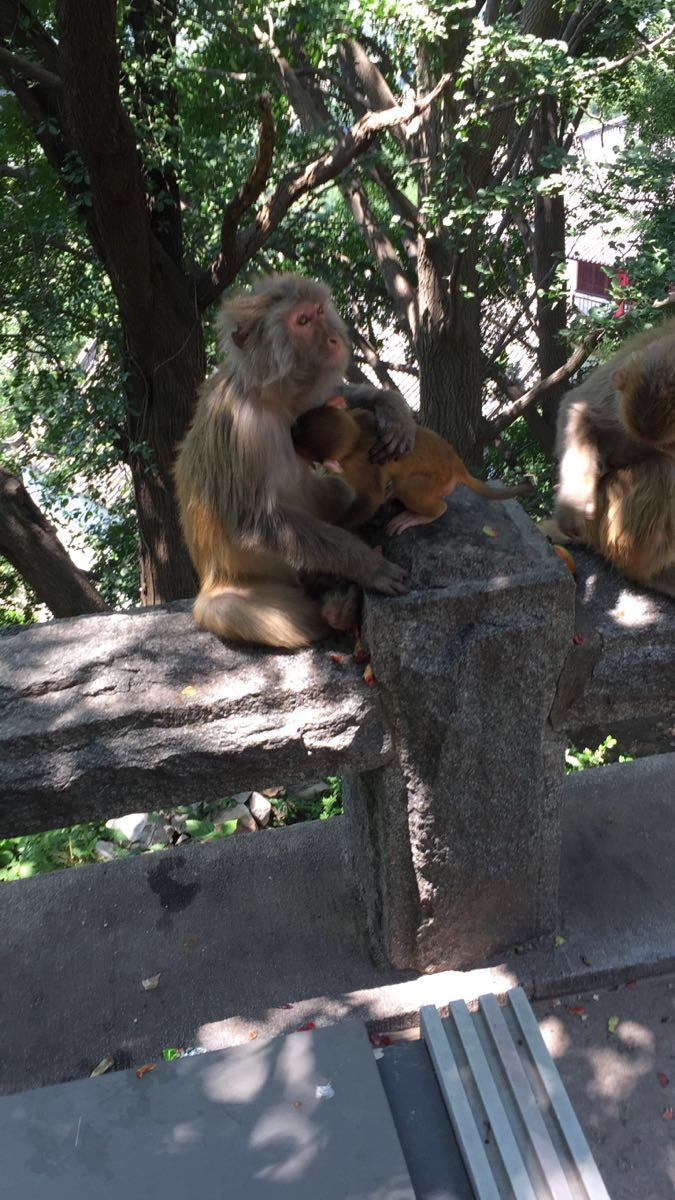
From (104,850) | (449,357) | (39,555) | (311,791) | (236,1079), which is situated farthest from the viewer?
(449,357)

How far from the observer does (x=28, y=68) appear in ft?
16.4

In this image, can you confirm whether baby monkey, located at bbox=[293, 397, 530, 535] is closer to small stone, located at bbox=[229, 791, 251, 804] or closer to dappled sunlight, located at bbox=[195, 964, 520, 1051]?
dappled sunlight, located at bbox=[195, 964, 520, 1051]

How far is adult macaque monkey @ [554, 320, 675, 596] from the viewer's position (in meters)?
2.82

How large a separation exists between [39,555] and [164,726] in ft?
13.0

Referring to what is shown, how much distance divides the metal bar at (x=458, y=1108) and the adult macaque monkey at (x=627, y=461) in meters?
1.54

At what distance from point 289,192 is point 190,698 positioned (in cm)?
421

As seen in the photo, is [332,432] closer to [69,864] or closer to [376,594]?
[376,594]

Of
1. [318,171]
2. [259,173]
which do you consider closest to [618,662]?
[259,173]

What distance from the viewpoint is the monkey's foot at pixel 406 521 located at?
2.95 meters

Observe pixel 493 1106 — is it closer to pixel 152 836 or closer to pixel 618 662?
pixel 618 662

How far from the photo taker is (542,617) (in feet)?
8.77

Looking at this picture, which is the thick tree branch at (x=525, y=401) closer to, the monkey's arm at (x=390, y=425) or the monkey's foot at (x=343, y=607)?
the monkey's arm at (x=390, y=425)

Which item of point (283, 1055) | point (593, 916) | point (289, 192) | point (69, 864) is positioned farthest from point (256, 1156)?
point (289, 192)

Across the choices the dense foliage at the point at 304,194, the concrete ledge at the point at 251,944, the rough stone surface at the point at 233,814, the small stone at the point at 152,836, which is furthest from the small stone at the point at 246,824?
the dense foliage at the point at 304,194
